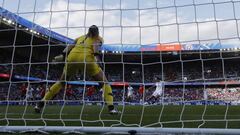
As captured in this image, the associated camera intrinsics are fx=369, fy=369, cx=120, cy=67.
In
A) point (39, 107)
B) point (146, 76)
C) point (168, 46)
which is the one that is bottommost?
point (39, 107)

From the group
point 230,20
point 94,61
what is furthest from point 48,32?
point 230,20

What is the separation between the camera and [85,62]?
6094 millimetres

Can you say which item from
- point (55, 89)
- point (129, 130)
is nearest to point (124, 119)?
point (55, 89)

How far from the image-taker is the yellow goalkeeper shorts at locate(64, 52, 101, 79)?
20.4 feet

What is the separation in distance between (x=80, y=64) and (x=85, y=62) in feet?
0.93

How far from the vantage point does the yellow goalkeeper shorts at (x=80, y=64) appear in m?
6.23

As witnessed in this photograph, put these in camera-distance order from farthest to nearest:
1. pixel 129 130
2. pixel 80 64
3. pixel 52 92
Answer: pixel 52 92 → pixel 80 64 → pixel 129 130

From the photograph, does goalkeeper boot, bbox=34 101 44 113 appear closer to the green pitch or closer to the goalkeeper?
the goalkeeper

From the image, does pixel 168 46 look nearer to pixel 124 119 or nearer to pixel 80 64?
pixel 124 119

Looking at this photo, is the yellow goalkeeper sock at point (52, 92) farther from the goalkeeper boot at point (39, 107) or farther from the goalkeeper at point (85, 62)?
the goalkeeper boot at point (39, 107)

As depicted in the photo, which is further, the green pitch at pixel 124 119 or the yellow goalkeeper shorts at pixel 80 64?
Answer: the yellow goalkeeper shorts at pixel 80 64

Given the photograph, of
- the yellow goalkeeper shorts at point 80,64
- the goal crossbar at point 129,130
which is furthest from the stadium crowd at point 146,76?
the goal crossbar at point 129,130

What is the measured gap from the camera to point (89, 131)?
3.82 metres

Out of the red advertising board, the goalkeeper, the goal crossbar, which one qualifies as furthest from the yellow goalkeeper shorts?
the goal crossbar
